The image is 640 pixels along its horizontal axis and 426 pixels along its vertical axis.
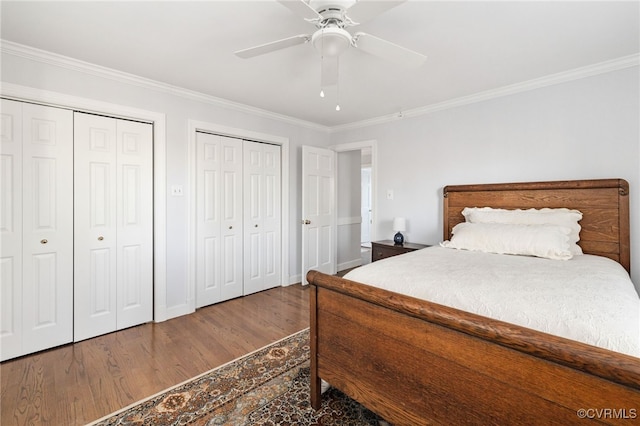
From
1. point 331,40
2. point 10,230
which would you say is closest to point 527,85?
point 331,40

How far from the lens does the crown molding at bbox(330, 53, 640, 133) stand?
247 centimetres

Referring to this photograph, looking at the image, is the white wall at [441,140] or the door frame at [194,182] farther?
the door frame at [194,182]

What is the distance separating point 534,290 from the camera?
1395mm

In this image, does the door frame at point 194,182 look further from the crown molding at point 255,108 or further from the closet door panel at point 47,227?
the closet door panel at point 47,227

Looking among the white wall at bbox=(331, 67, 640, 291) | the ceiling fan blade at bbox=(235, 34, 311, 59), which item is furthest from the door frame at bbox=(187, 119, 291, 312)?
the ceiling fan blade at bbox=(235, 34, 311, 59)

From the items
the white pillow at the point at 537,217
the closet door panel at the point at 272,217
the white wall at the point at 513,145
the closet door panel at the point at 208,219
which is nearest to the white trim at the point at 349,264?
the white wall at the point at 513,145

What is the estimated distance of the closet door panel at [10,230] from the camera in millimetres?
2213

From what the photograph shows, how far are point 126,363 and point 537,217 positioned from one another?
3575mm

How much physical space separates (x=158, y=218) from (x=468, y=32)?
3.12 metres

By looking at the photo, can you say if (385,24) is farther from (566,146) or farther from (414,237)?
(414,237)

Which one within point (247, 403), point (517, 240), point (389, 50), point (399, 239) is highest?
point (389, 50)

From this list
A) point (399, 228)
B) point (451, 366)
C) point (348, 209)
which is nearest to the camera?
point (451, 366)

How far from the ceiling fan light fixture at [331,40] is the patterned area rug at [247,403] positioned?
2.08 metres

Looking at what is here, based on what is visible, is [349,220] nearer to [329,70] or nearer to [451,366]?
[329,70]
